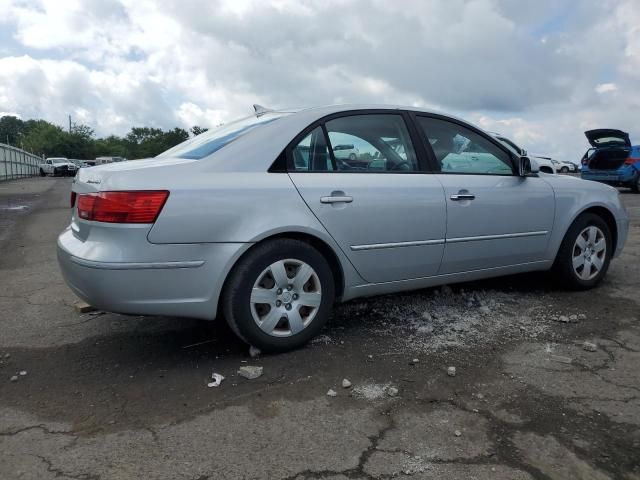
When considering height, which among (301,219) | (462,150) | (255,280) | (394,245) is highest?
(462,150)

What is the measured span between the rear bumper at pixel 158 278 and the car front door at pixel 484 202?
5.53ft

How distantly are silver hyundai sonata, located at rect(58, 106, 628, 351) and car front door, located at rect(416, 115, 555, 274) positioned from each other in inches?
Result: 0.4

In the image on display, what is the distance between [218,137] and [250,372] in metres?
1.63

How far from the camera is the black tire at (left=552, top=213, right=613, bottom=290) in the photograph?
4.76m

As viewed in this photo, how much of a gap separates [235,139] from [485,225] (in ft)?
6.53

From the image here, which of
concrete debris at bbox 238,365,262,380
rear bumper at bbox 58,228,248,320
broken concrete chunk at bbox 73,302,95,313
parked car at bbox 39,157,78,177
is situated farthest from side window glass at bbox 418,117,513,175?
parked car at bbox 39,157,78,177

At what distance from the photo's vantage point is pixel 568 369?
129 inches

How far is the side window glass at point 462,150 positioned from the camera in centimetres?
412

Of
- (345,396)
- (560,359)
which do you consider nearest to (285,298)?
(345,396)

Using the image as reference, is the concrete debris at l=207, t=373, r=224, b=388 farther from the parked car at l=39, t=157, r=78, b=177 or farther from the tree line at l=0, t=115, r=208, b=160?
the tree line at l=0, t=115, r=208, b=160

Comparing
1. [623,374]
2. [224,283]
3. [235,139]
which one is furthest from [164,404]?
[623,374]

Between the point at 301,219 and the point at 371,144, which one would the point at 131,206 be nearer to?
the point at 301,219

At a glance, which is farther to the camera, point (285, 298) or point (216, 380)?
point (285, 298)

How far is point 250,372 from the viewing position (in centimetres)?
314
